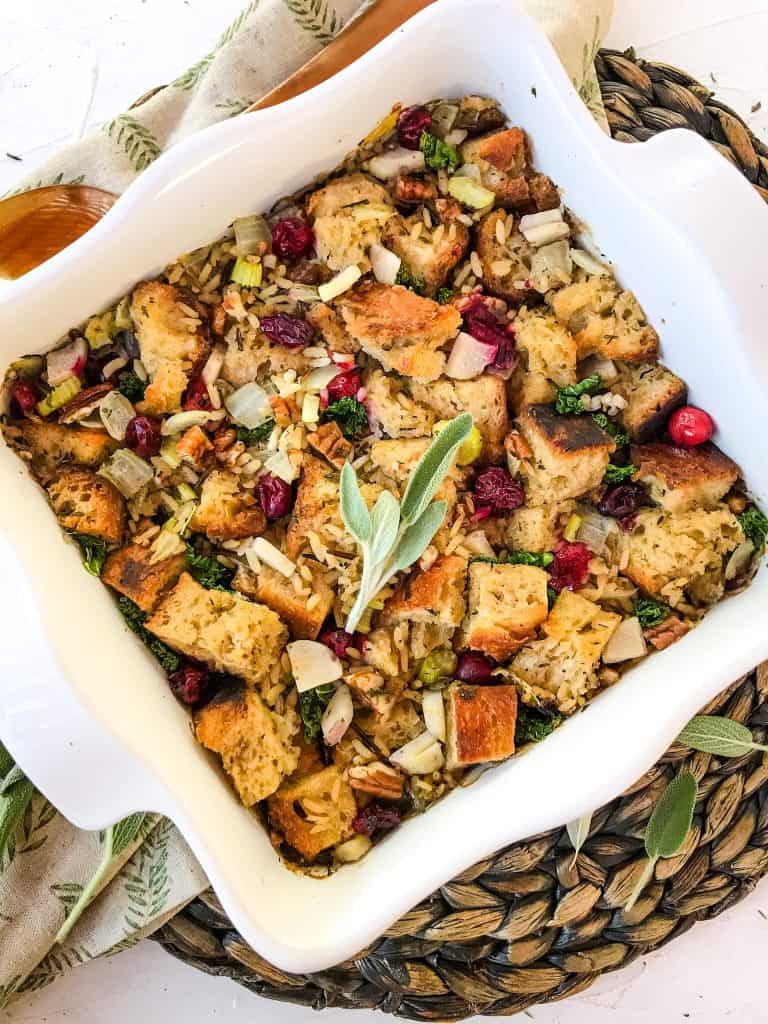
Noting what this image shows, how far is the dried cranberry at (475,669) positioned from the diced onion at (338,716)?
0.65 ft

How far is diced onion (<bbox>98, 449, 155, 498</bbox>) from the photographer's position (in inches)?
67.3

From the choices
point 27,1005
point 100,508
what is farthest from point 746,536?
point 27,1005

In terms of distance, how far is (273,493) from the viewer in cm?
174

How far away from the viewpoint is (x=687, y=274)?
1.59 metres

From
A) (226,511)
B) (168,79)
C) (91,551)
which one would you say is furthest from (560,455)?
(168,79)

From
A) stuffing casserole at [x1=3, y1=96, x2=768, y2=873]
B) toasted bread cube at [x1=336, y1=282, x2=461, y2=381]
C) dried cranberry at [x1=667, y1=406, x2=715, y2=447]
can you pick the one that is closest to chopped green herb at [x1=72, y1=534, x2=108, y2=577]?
stuffing casserole at [x1=3, y1=96, x2=768, y2=873]

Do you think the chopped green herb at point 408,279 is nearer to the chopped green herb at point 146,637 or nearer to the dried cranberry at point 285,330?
the dried cranberry at point 285,330

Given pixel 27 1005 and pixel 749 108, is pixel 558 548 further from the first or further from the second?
pixel 27 1005

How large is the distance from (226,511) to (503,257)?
0.66 m

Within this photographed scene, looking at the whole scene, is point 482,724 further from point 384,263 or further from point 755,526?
point 384,263

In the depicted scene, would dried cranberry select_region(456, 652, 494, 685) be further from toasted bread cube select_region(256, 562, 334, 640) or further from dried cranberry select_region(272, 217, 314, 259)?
dried cranberry select_region(272, 217, 314, 259)

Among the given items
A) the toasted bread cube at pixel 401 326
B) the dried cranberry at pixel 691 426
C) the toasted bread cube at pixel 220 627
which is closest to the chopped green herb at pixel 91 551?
the toasted bread cube at pixel 220 627

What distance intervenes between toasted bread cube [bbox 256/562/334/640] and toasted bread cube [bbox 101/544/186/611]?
0.16 meters

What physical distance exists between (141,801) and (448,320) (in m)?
0.94
